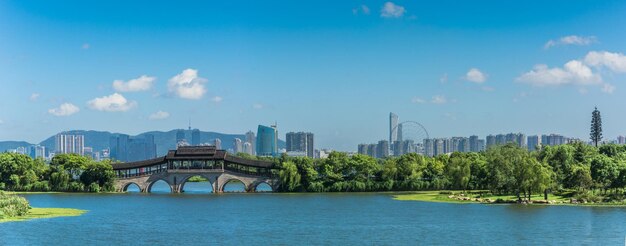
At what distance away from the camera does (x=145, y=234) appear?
5662cm

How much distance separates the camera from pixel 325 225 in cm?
6256

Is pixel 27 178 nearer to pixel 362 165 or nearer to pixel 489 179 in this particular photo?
pixel 362 165

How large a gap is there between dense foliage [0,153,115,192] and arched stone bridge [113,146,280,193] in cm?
276

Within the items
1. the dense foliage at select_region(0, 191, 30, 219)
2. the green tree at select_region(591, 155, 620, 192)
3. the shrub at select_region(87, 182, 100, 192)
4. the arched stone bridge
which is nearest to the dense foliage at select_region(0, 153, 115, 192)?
the shrub at select_region(87, 182, 100, 192)

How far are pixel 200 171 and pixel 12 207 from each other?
172 feet

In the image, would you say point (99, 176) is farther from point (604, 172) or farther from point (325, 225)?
point (604, 172)

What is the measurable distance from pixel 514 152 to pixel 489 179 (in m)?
4.72

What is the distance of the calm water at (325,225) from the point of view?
52625mm

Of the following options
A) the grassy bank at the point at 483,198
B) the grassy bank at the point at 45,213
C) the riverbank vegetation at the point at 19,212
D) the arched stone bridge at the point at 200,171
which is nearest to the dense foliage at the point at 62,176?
the arched stone bridge at the point at 200,171

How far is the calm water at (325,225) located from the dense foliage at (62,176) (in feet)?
98.8

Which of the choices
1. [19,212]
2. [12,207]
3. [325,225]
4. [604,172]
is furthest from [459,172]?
[12,207]

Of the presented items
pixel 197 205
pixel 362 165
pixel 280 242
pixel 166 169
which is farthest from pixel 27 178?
pixel 280 242

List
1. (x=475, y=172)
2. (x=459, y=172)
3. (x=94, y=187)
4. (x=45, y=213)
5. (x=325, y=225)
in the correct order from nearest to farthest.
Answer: (x=325, y=225) → (x=45, y=213) → (x=459, y=172) → (x=475, y=172) → (x=94, y=187)

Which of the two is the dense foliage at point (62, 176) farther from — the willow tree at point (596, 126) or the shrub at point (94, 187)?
the willow tree at point (596, 126)
